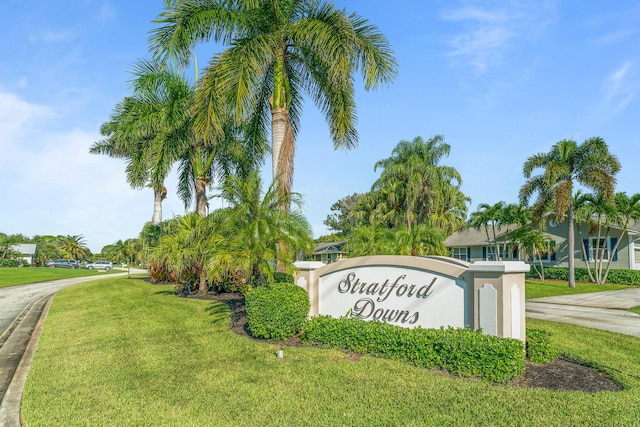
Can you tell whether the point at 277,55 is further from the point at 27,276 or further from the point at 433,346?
the point at 27,276

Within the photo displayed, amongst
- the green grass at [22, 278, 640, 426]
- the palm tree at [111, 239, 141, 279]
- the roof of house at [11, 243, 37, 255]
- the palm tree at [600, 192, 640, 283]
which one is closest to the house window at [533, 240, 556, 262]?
the palm tree at [600, 192, 640, 283]

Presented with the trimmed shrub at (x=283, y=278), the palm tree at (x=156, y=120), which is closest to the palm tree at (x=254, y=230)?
the trimmed shrub at (x=283, y=278)

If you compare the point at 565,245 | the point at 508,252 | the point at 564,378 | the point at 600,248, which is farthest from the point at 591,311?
the point at 508,252

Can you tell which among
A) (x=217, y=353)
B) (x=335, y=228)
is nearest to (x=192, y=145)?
(x=217, y=353)

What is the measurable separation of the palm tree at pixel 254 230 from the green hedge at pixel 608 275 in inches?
987

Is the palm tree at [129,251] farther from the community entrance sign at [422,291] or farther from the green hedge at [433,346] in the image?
the green hedge at [433,346]

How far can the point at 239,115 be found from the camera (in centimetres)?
1085

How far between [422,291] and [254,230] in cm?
375

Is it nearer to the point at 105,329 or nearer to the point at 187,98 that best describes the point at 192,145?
the point at 187,98

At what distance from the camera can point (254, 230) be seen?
29.3 feet

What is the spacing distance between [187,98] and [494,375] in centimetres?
1939

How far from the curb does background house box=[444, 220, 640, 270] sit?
2759 cm

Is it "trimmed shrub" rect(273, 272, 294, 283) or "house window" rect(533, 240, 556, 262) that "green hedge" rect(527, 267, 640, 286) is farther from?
"trimmed shrub" rect(273, 272, 294, 283)

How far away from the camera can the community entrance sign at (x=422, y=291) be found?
20.8 feet
